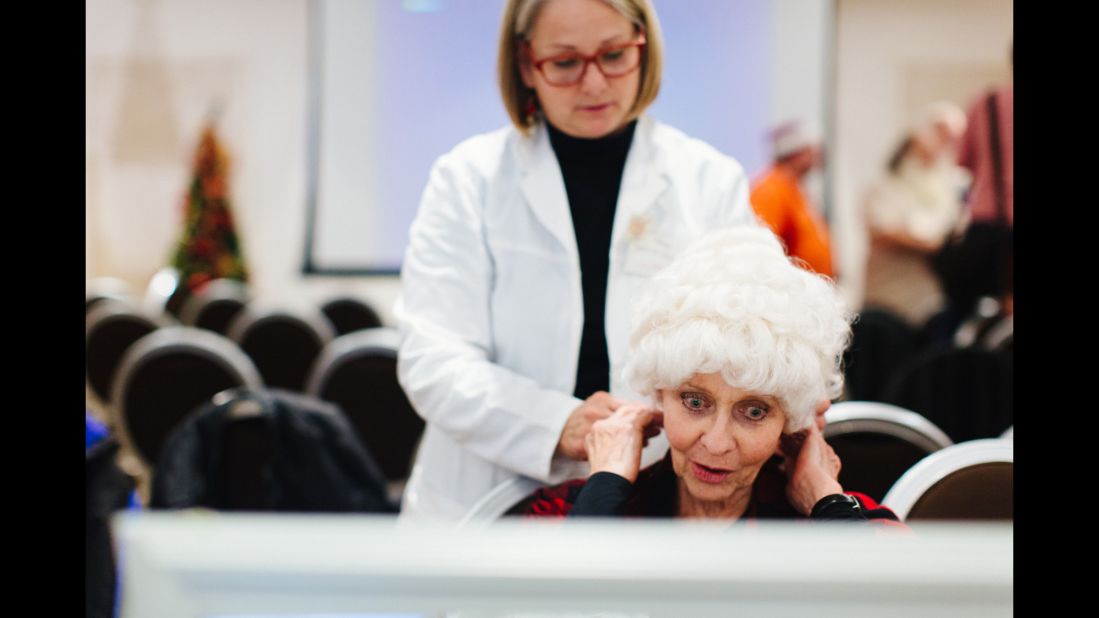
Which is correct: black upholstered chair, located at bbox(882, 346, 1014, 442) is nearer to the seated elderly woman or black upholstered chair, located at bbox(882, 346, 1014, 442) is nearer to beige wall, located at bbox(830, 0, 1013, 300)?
the seated elderly woman

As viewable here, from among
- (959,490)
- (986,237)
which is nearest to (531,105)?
(959,490)

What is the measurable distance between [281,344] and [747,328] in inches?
134

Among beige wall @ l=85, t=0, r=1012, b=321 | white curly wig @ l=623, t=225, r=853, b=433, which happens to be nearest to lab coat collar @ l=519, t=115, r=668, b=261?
white curly wig @ l=623, t=225, r=853, b=433

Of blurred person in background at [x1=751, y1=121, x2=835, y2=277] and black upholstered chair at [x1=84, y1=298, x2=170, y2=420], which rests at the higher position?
blurred person in background at [x1=751, y1=121, x2=835, y2=277]

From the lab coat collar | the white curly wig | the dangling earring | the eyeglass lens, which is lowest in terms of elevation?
the white curly wig

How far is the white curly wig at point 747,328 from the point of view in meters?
1.43

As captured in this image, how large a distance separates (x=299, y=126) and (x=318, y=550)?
10285 mm

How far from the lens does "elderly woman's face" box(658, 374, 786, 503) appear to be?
4.82 ft

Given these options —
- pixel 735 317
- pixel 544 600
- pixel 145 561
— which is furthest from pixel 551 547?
pixel 735 317

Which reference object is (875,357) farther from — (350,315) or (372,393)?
(350,315)

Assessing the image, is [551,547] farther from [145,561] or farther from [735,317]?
[735,317]

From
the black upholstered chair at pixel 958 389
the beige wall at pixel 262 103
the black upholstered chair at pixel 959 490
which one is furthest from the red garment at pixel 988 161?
the beige wall at pixel 262 103

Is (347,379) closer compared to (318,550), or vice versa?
(318,550)
